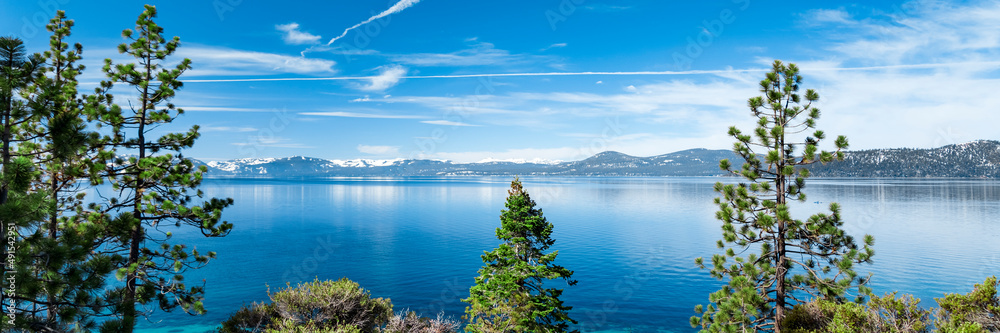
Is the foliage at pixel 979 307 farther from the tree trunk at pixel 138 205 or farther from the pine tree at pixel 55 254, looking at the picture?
the tree trunk at pixel 138 205

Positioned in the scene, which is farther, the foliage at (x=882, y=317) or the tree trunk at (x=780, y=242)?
the tree trunk at (x=780, y=242)

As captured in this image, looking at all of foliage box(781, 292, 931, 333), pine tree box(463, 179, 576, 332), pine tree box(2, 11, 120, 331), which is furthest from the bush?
foliage box(781, 292, 931, 333)

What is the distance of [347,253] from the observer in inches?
2346

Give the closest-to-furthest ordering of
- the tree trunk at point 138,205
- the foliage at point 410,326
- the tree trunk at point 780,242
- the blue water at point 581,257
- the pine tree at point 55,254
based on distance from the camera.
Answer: the pine tree at point 55,254, the tree trunk at point 138,205, the tree trunk at point 780,242, the foliage at point 410,326, the blue water at point 581,257

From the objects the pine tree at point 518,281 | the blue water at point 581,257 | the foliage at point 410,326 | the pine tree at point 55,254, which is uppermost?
the pine tree at point 55,254

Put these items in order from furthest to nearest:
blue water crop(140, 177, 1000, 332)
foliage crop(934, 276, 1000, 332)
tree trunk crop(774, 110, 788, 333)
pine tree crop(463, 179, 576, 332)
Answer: blue water crop(140, 177, 1000, 332) < pine tree crop(463, 179, 576, 332) < tree trunk crop(774, 110, 788, 333) < foliage crop(934, 276, 1000, 332)

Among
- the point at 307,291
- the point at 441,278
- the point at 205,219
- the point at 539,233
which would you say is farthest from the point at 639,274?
the point at 205,219

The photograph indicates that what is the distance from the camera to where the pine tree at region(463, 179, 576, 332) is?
69.6 feet

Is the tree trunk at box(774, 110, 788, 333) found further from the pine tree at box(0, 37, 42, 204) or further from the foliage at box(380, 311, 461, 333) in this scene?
the pine tree at box(0, 37, 42, 204)

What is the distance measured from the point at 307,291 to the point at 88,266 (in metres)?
14.1

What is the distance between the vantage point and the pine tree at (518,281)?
21203mm

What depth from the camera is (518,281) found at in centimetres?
2188

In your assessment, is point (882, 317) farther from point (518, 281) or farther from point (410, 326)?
point (410, 326)

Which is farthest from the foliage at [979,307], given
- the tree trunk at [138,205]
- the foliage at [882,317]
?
the tree trunk at [138,205]
